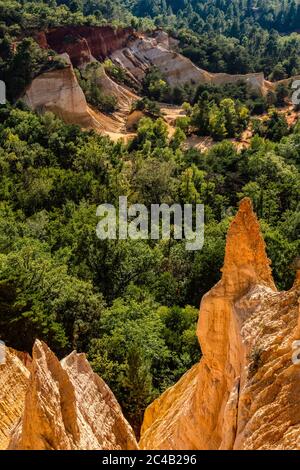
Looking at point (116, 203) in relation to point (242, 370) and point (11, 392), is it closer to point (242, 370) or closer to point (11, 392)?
point (11, 392)

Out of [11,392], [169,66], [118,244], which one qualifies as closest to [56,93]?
[169,66]

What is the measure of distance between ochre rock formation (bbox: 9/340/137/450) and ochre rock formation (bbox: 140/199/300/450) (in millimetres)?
1234

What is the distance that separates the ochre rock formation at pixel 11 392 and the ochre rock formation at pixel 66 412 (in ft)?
9.15

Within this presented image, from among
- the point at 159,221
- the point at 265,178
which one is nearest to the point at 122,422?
the point at 159,221

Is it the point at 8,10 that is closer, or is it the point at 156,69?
the point at 8,10

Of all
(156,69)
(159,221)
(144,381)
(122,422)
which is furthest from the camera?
(156,69)

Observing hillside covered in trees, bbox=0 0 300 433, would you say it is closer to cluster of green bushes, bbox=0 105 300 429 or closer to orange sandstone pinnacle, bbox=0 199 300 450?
cluster of green bushes, bbox=0 105 300 429

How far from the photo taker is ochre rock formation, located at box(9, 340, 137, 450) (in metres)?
10.6

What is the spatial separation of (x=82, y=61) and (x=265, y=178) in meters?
43.0

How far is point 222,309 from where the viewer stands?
14.7 metres

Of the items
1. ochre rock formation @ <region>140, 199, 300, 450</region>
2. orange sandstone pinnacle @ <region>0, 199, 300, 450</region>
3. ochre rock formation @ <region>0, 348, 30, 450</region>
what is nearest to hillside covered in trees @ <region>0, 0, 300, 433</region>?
ochre rock formation @ <region>0, 348, 30, 450</region>

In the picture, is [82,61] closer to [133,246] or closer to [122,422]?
[133,246]

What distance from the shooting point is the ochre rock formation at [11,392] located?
16.7 metres

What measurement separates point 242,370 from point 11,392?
8.74 meters
